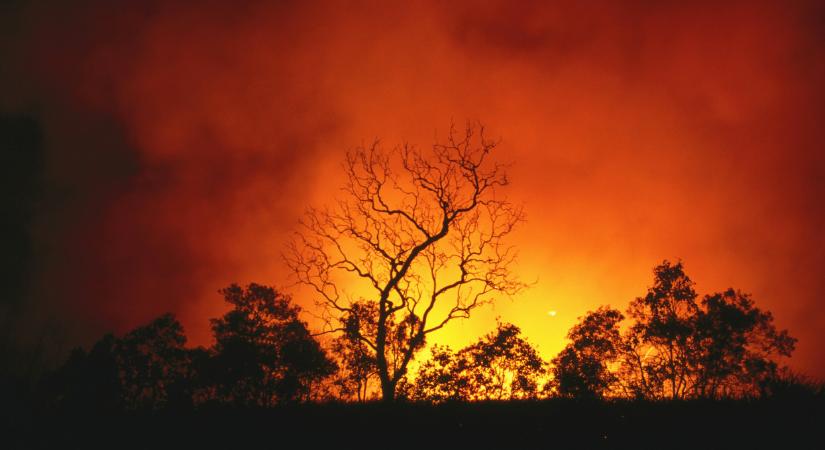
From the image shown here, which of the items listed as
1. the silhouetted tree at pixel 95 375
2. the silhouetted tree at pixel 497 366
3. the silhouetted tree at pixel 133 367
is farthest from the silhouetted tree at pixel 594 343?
the silhouetted tree at pixel 95 375

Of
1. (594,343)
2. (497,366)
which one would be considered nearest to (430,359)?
(497,366)

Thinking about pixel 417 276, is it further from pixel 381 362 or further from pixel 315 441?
pixel 315 441

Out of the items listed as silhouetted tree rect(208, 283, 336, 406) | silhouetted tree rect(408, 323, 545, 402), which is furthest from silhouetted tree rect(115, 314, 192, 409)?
silhouetted tree rect(408, 323, 545, 402)

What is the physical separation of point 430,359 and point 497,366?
6121mm

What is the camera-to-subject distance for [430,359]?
1156 inches

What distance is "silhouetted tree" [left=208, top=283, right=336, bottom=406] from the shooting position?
30.8m

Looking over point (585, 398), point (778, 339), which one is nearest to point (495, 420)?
point (585, 398)

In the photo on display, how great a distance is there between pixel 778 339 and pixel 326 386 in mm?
43279

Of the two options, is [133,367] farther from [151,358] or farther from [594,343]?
[594,343]

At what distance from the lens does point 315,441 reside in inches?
384

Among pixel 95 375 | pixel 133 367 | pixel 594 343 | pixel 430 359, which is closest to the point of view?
pixel 430 359

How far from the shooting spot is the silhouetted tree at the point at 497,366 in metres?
30.0

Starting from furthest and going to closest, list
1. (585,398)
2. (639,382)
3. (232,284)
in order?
(639,382) < (232,284) < (585,398)

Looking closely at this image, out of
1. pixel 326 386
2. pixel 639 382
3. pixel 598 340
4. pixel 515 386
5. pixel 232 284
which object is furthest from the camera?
pixel 598 340
